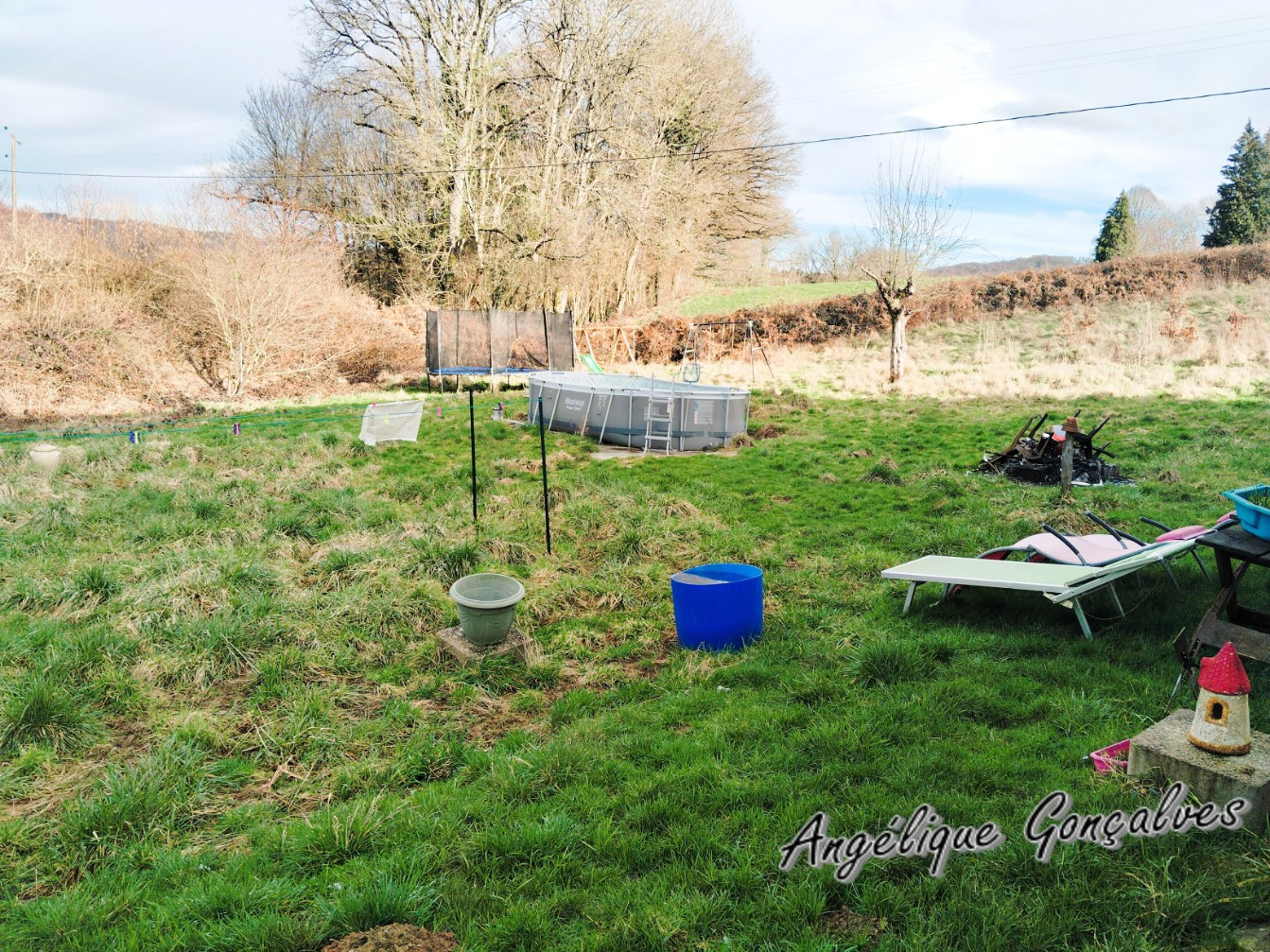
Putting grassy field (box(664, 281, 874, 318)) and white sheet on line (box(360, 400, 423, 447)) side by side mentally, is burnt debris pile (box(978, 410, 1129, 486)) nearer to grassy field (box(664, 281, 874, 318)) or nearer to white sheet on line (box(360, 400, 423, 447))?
white sheet on line (box(360, 400, 423, 447))

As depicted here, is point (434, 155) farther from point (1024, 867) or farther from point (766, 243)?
point (1024, 867)

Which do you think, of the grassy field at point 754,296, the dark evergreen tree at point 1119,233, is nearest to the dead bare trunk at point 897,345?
the grassy field at point 754,296

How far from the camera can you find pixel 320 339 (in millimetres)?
20094

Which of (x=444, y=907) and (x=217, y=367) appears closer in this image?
(x=444, y=907)

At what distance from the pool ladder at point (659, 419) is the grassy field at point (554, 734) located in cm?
472

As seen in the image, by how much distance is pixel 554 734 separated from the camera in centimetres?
398

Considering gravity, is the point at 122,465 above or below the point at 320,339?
below

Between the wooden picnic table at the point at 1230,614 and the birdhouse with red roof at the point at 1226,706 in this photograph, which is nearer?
the birdhouse with red roof at the point at 1226,706

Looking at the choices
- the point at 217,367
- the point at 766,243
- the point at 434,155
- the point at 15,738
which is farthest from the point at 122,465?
the point at 766,243

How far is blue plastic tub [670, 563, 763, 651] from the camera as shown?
4.93 m

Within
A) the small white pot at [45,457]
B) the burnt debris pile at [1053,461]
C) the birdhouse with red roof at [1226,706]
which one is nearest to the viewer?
the birdhouse with red roof at [1226,706]

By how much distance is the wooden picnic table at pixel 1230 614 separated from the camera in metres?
3.66

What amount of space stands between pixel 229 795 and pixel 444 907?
1.40m

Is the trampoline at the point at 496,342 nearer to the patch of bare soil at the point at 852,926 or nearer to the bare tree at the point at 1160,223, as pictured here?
the patch of bare soil at the point at 852,926
